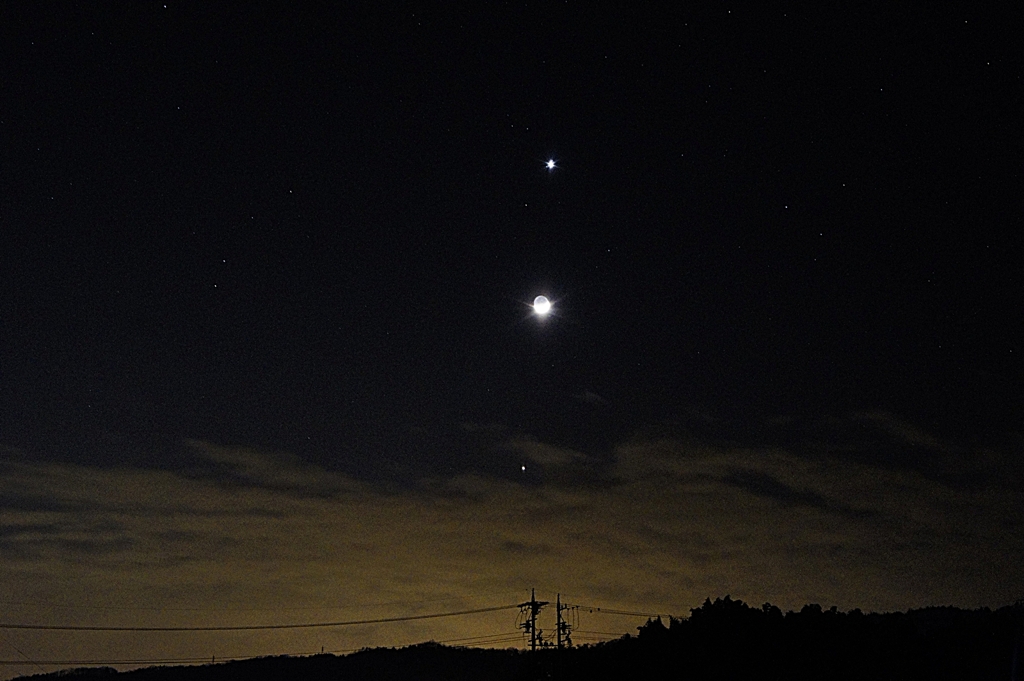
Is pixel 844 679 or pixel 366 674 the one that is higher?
pixel 366 674

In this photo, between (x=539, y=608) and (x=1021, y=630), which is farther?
(x=539, y=608)

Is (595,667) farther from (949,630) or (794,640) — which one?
(949,630)

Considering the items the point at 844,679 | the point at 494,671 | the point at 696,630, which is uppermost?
the point at 494,671

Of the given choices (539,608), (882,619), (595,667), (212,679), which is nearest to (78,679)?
(212,679)

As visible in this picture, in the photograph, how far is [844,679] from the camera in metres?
77.9

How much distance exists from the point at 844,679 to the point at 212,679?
134099 millimetres

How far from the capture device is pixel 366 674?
180250mm

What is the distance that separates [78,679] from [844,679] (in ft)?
509

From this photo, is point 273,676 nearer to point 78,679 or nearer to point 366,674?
point 366,674

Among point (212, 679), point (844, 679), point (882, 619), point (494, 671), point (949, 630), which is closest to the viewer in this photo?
point (844, 679)

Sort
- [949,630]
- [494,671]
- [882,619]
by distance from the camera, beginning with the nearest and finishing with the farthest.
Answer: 1. [949,630]
2. [882,619]
3. [494,671]

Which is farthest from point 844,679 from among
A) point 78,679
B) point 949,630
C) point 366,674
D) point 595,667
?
→ point 78,679

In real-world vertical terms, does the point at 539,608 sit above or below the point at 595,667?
above

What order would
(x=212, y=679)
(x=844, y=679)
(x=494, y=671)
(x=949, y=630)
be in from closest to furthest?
(x=844, y=679), (x=949, y=630), (x=494, y=671), (x=212, y=679)
